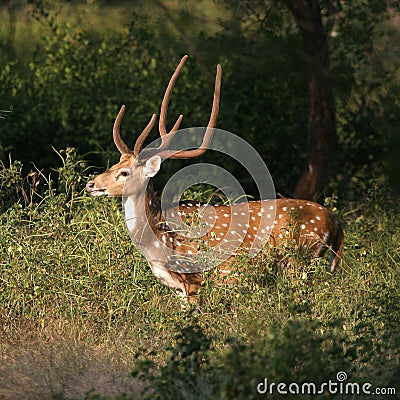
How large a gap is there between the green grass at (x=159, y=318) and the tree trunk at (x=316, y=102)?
1893 millimetres

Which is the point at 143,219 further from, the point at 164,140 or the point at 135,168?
the point at 164,140

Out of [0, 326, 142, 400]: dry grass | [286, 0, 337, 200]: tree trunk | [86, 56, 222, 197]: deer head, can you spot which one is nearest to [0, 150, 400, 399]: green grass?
[0, 326, 142, 400]: dry grass

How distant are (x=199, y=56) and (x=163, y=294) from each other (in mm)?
3458

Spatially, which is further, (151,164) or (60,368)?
(151,164)

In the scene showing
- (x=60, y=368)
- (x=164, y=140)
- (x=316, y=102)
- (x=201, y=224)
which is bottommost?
(x=60, y=368)

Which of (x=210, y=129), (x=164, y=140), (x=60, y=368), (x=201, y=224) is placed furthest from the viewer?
(x=164, y=140)

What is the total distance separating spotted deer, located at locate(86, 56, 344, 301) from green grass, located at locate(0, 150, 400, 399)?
0.51ft

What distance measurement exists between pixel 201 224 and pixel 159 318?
3.15 feet

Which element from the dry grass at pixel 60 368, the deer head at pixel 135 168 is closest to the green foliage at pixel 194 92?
the deer head at pixel 135 168

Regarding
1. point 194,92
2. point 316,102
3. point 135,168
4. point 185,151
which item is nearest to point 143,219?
point 135,168

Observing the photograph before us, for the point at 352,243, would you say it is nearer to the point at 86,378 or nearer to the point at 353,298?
the point at 353,298

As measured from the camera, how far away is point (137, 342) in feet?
19.5

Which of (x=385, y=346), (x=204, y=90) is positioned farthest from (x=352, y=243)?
(x=204, y=90)

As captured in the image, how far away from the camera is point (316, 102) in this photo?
376 inches
